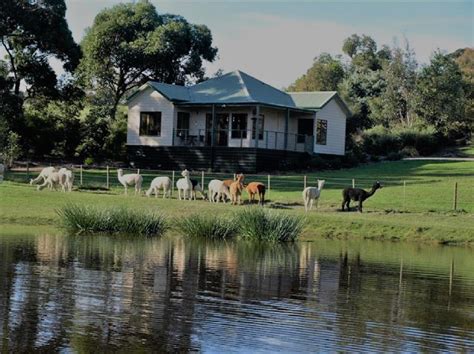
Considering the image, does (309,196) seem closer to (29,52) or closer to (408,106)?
(29,52)

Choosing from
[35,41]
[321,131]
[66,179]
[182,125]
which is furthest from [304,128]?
[66,179]

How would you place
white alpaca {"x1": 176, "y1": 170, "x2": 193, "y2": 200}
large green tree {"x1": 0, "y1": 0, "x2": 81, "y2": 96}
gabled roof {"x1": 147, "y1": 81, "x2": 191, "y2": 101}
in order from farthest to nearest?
gabled roof {"x1": 147, "y1": 81, "x2": 191, "y2": 101} < large green tree {"x1": 0, "y1": 0, "x2": 81, "y2": 96} < white alpaca {"x1": 176, "y1": 170, "x2": 193, "y2": 200}

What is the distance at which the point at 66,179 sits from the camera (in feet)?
130

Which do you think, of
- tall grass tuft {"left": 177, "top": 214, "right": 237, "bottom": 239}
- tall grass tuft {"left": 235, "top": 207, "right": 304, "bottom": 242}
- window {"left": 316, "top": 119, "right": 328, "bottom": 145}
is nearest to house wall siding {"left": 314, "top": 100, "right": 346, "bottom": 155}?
window {"left": 316, "top": 119, "right": 328, "bottom": 145}

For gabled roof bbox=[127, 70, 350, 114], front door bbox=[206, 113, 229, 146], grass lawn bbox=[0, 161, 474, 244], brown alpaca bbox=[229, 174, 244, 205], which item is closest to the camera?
grass lawn bbox=[0, 161, 474, 244]

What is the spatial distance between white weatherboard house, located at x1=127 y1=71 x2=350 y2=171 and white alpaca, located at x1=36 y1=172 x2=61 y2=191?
525 inches

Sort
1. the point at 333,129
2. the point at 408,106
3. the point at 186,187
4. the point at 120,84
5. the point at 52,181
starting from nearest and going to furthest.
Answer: the point at 186,187 < the point at 52,181 < the point at 333,129 < the point at 120,84 < the point at 408,106

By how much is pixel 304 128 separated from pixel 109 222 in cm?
3022

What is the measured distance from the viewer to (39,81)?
2151 inches

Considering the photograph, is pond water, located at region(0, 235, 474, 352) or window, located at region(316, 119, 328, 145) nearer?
pond water, located at region(0, 235, 474, 352)

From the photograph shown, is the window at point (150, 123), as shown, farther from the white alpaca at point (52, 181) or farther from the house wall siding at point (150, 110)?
the white alpaca at point (52, 181)

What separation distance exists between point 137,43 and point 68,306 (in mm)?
51233

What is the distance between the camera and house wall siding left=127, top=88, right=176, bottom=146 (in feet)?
178

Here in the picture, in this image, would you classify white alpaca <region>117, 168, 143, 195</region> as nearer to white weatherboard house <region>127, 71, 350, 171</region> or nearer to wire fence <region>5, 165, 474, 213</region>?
wire fence <region>5, 165, 474, 213</region>
